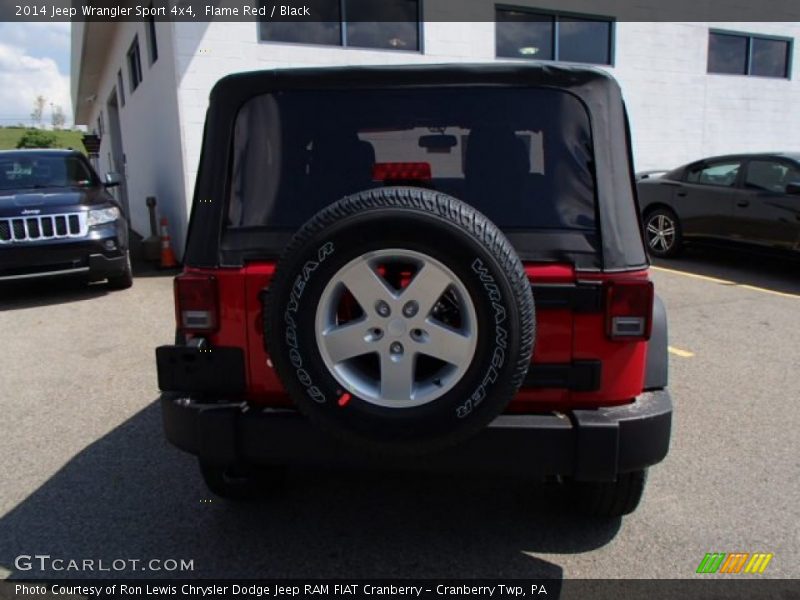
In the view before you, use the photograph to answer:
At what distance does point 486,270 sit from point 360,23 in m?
9.02

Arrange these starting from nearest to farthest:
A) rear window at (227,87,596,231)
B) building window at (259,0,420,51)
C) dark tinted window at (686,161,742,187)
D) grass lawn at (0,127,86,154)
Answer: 1. rear window at (227,87,596,231)
2. dark tinted window at (686,161,742,187)
3. building window at (259,0,420,51)
4. grass lawn at (0,127,86,154)

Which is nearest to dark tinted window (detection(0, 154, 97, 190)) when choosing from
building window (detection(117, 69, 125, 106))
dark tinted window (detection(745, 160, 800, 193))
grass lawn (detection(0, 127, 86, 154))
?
building window (detection(117, 69, 125, 106))

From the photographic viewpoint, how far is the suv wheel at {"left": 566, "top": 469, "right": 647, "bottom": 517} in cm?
273

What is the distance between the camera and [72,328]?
257 inches

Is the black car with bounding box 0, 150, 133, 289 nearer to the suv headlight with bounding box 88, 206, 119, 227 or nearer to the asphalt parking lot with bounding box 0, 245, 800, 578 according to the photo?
the suv headlight with bounding box 88, 206, 119, 227

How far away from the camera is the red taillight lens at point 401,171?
2350mm

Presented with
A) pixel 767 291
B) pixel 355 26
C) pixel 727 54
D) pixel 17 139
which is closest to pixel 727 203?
pixel 767 291

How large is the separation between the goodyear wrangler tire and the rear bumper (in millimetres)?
187

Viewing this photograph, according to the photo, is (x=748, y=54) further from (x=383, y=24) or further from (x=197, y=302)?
(x=197, y=302)

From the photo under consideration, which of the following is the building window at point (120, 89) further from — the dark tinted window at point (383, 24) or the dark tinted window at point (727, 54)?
the dark tinted window at point (727, 54)

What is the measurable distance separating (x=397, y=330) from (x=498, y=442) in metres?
0.55

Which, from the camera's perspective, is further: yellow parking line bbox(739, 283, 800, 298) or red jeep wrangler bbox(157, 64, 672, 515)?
yellow parking line bbox(739, 283, 800, 298)

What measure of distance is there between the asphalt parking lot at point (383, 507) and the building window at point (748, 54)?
11057 millimetres

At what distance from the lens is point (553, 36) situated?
11.9 meters
